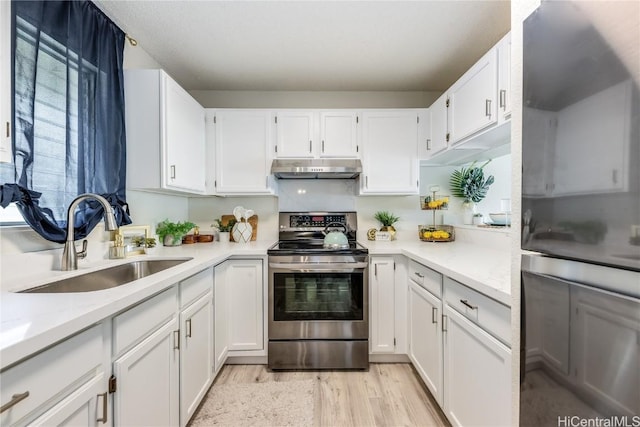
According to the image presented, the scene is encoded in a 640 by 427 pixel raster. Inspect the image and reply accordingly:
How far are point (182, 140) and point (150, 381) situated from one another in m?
1.59

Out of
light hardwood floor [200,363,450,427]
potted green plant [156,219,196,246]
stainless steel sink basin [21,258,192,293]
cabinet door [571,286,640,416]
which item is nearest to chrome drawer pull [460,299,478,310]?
cabinet door [571,286,640,416]

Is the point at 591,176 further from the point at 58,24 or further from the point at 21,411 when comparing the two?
the point at 58,24

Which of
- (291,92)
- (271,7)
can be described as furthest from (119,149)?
(291,92)

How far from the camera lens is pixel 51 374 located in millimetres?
705

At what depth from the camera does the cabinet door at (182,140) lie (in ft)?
6.23

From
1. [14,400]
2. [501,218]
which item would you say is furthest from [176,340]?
[501,218]

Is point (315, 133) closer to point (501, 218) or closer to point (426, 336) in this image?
point (501, 218)

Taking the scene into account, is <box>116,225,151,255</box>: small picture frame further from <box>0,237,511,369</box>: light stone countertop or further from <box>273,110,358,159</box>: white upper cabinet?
<box>273,110,358,159</box>: white upper cabinet

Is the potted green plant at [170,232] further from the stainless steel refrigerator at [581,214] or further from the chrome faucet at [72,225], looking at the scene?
the stainless steel refrigerator at [581,214]

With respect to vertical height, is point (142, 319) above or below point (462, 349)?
above

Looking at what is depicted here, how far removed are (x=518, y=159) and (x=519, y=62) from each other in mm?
267

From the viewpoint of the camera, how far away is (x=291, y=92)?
2.88 m

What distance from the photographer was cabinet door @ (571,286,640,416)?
0.47 metres

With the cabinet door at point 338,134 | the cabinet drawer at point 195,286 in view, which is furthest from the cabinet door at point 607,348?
the cabinet door at point 338,134
